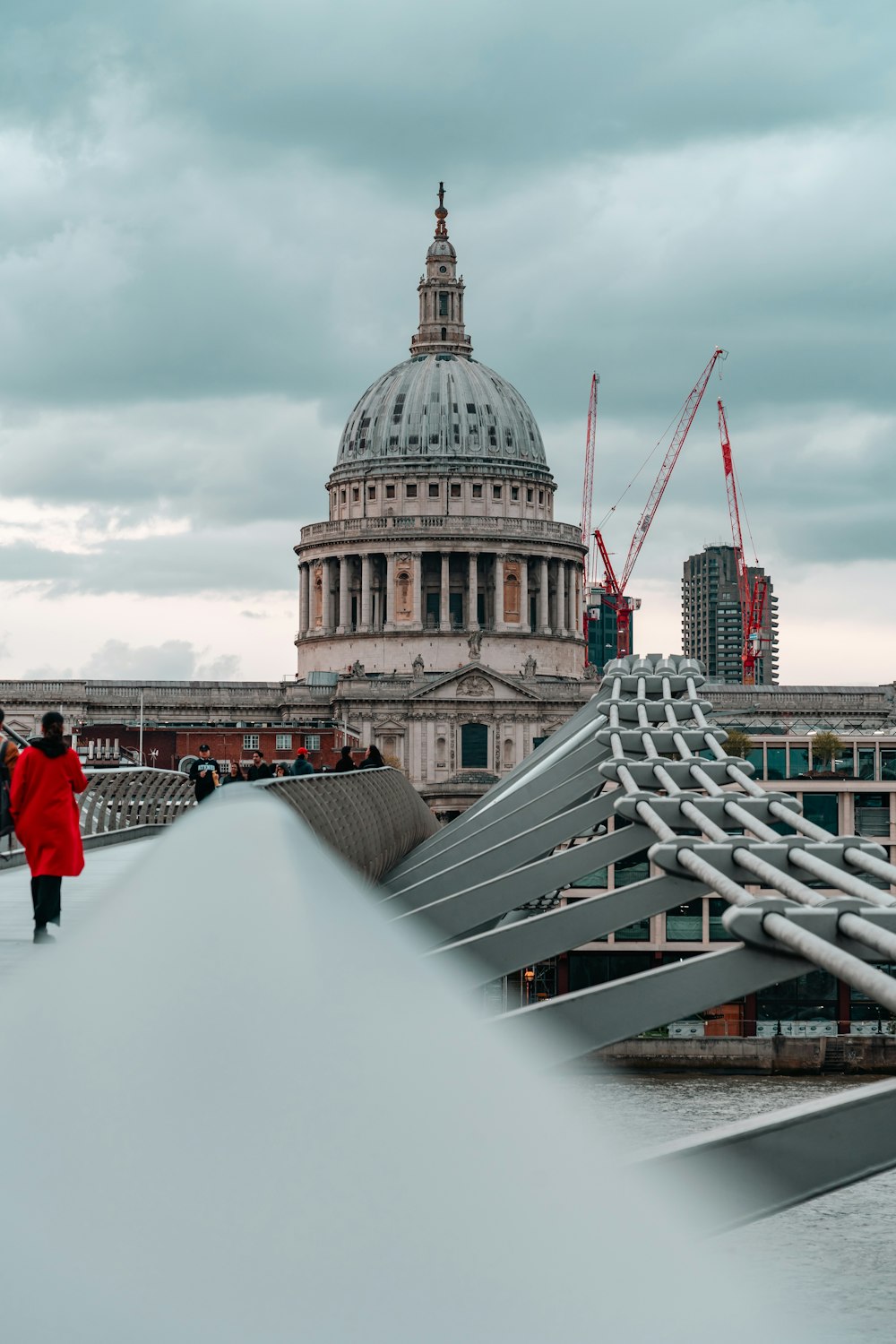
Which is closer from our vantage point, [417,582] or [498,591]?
[417,582]

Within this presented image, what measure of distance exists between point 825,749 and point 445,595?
5109cm

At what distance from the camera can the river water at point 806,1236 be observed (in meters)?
17.0

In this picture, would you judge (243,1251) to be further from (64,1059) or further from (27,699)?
(27,699)

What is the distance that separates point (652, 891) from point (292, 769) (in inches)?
698

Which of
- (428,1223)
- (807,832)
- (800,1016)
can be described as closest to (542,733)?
(800,1016)

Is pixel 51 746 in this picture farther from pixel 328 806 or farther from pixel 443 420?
pixel 443 420

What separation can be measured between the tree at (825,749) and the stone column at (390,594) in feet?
161

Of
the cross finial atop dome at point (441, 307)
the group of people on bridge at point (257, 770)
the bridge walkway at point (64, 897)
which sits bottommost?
the bridge walkway at point (64, 897)

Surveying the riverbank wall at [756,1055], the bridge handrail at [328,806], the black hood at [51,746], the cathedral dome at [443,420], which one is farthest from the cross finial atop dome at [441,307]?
the black hood at [51,746]

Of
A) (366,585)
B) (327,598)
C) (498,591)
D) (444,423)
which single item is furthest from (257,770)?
(444,423)

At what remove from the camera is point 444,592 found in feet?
486

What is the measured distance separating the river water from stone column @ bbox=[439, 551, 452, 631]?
9605 centimetres

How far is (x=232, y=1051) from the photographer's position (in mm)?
2947

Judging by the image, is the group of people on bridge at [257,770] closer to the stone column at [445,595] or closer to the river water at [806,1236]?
the river water at [806,1236]
